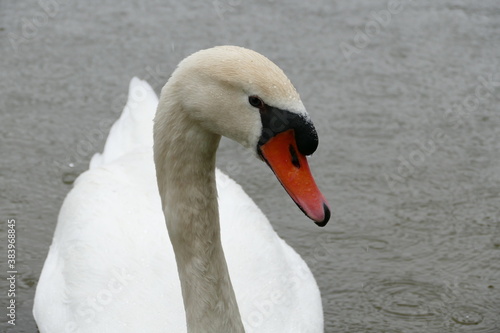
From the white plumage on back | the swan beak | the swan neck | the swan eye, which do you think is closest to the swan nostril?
the swan beak

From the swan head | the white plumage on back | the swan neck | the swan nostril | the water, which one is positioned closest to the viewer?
the swan head

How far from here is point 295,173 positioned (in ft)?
9.66

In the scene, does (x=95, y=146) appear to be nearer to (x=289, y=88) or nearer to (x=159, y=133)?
(x=159, y=133)

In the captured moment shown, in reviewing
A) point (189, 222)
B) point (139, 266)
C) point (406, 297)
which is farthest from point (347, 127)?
point (189, 222)

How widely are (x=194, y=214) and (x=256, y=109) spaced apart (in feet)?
1.99

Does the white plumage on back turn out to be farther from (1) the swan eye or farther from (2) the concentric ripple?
(1) the swan eye

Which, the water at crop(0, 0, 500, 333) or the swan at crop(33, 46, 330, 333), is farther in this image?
the water at crop(0, 0, 500, 333)

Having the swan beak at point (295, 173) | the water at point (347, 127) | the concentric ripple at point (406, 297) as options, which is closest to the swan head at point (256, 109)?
the swan beak at point (295, 173)

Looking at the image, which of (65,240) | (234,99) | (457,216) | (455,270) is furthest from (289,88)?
(457,216)

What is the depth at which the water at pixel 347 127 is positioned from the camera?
545 cm

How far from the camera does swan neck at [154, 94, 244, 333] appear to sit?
10.2ft

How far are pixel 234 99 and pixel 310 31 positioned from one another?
5.78 metres

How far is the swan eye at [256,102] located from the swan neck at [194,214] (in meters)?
0.27

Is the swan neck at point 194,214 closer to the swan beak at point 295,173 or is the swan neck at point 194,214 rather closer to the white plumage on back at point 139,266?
the swan beak at point 295,173
